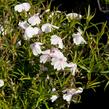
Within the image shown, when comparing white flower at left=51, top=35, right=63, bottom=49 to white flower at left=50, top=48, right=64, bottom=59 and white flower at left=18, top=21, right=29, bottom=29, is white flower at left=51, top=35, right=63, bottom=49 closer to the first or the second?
white flower at left=50, top=48, right=64, bottom=59

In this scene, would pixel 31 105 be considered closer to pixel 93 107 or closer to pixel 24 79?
pixel 24 79

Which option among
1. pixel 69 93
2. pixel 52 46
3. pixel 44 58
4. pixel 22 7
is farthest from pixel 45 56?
pixel 22 7

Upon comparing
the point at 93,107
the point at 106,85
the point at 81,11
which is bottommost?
the point at 93,107

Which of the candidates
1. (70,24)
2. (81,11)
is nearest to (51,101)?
(70,24)

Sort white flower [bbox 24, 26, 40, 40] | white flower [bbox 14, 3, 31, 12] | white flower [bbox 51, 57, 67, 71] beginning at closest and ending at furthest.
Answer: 1. white flower [bbox 51, 57, 67, 71]
2. white flower [bbox 24, 26, 40, 40]
3. white flower [bbox 14, 3, 31, 12]

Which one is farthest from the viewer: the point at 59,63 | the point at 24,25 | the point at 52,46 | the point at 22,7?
the point at 22,7

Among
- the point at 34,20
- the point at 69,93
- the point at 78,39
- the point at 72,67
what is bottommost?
the point at 69,93

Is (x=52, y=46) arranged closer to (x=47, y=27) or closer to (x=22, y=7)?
(x=47, y=27)

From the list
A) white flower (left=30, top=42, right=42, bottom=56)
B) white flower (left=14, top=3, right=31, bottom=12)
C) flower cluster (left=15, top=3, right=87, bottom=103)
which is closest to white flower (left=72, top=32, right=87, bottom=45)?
flower cluster (left=15, top=3, right=87, bottom=103)
